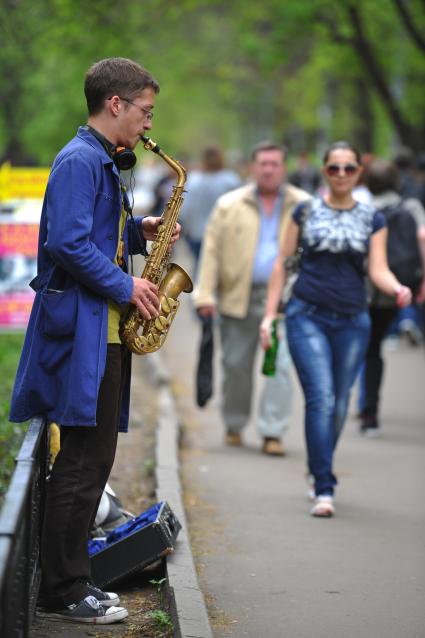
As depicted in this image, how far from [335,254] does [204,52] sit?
3321 centimetres

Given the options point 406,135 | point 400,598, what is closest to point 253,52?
point 406,135

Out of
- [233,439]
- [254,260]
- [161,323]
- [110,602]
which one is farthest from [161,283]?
[233,439]

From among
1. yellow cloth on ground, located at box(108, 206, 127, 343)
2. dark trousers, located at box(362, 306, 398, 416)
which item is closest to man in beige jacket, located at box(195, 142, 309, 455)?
dark trousers, located at box(362, 306, 398, 416)

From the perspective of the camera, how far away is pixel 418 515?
7.59 metres

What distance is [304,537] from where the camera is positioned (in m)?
6.95

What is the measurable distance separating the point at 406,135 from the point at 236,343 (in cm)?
1497

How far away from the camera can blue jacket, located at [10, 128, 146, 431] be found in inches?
189

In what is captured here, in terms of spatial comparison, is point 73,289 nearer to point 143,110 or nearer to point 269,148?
point 143,110

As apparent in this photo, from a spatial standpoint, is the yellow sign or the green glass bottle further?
the yellow sign

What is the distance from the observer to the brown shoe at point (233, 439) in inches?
388

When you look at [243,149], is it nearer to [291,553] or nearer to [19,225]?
[19,225]

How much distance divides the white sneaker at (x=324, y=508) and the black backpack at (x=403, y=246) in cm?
358

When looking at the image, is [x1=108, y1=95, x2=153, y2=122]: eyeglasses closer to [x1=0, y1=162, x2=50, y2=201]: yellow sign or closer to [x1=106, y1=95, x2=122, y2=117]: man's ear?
[x1=106, y1=95, x2=122, y2=117]: man's ear

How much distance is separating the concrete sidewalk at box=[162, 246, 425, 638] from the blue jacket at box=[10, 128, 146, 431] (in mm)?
1177
